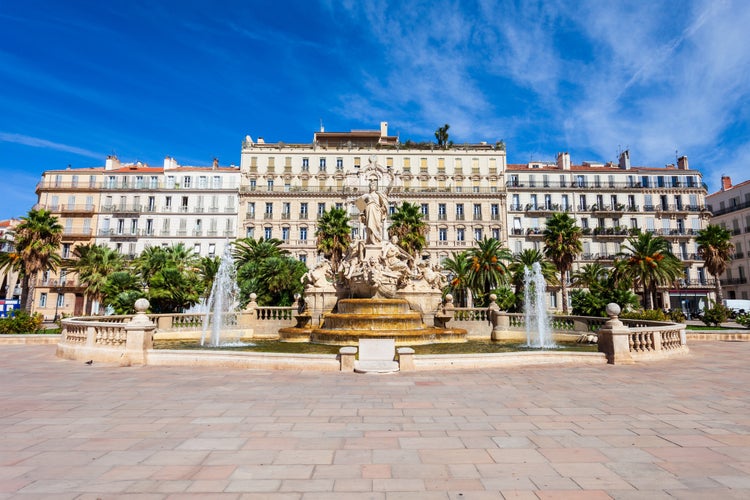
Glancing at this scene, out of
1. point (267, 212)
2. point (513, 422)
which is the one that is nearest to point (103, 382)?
point (513, 422)

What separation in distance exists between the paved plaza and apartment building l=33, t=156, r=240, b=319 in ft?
154

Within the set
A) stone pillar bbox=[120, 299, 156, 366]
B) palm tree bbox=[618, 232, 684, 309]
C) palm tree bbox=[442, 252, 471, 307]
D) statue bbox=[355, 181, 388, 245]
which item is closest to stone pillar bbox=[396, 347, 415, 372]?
stone pillar bbox=[120, 299, 156, 366]

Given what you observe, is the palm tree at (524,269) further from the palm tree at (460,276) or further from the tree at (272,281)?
the tree at (272,281)

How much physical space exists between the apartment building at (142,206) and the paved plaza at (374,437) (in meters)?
46.9

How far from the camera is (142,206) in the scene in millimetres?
53750

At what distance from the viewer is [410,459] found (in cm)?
471

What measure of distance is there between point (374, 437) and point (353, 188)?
4801 centimetres

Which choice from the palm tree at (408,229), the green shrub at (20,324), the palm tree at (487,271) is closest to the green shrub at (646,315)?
the palm tree at (487,271)

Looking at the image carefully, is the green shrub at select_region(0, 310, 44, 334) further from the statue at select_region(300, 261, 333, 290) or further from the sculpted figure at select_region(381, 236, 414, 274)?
the sculpted figure at select_region(381, 236, 414, 274)

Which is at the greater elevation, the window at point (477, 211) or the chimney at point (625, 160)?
the chimney at point (625, 160)

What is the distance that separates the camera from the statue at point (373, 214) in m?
22.9

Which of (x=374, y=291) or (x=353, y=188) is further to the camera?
(x=353, y=188)

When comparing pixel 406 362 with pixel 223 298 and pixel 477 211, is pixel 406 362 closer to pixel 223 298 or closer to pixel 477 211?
pixel 223 298

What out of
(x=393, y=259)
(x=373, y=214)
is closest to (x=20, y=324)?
(x=373, y=214)
